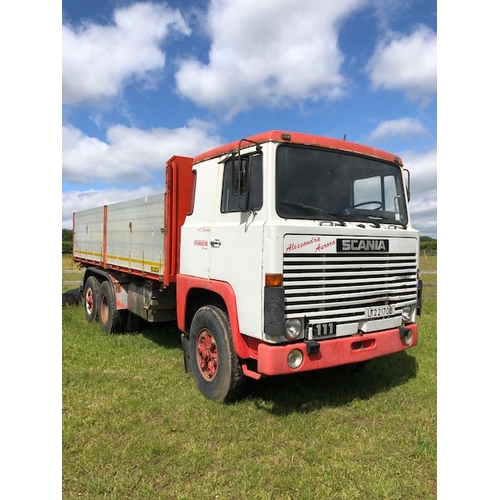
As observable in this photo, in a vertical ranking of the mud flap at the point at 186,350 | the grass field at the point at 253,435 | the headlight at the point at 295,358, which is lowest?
the grass field at the point at 253,435

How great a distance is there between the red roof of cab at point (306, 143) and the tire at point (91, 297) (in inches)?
172

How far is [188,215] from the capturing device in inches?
208

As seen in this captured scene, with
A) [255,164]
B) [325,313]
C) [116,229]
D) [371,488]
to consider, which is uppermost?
[255,164]

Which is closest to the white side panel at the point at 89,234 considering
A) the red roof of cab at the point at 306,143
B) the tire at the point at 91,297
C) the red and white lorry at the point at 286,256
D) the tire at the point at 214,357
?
the tire at the point at 91,297

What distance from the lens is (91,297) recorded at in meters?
8.79

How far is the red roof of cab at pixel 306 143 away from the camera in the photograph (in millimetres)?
4008

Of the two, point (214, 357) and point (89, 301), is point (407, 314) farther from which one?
point (89, 301)

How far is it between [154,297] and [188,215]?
1.50 meters

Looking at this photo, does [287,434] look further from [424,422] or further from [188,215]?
[188,215]

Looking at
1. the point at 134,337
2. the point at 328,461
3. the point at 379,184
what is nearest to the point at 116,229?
the point at 134,337

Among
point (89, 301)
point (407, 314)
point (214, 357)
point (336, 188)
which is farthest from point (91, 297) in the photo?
point (407, 314)

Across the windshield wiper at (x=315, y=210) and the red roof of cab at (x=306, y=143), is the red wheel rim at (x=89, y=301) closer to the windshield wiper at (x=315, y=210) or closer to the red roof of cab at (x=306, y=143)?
the red roof of cab at (x=306, y=143)

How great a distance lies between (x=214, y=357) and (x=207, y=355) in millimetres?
130

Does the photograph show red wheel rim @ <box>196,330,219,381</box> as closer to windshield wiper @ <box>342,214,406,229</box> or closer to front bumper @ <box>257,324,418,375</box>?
front bumper @ <box>257,324,418,375</box>
